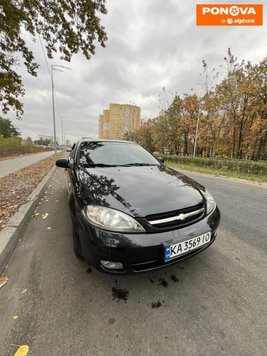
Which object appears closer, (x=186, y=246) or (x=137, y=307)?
(x=137, y=307)

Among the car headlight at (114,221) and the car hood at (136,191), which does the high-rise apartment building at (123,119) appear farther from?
the car headlight at (114,221)

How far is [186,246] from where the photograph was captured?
1.61 metres

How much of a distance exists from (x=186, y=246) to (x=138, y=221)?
0.55m

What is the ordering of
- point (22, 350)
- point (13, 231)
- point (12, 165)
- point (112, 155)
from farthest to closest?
point (12, 165), point (112, 155), point (13, 231), point (22, 350)

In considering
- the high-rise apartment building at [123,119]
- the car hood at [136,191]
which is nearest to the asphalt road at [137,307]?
the car hood at [136,191]

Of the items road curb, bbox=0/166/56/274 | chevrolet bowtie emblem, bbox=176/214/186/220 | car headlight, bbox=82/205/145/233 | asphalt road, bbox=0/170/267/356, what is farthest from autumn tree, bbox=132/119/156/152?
car headlight, bbox=82/205/145/233

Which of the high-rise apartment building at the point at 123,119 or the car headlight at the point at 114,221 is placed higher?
the high-rise apartment building at the point at 123,119

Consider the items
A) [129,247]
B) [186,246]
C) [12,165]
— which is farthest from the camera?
[12,165]

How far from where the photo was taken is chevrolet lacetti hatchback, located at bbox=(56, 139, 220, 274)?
4.76 feet

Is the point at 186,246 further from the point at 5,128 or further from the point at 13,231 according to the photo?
the point at 5,128

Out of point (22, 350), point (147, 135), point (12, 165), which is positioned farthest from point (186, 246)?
point (147, 135)

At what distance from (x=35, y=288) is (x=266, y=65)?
2358 centimetres

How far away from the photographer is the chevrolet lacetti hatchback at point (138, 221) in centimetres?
145

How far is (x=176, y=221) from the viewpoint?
164cm
